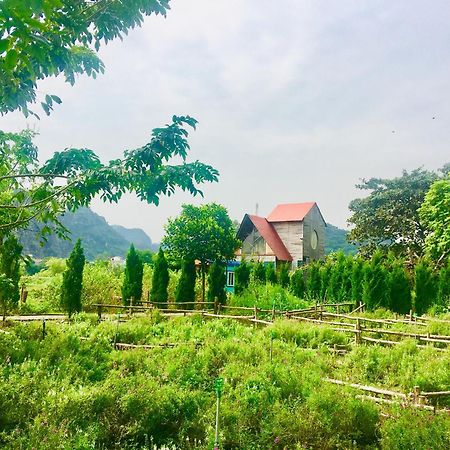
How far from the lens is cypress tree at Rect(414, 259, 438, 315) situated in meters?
18.8

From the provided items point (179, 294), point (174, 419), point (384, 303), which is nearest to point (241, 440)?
point (174, 419)

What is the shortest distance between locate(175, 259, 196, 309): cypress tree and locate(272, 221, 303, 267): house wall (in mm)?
13054

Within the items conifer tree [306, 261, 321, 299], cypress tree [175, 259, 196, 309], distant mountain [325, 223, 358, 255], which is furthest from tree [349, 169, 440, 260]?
distant mountain [325, 223, 358, 255]

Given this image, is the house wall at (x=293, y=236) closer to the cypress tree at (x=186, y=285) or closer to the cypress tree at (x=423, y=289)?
the cypress tree at (x=423, y=289)

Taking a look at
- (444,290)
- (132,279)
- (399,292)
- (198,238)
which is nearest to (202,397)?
(132,279)

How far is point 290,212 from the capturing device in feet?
105

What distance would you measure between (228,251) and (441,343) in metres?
12.5

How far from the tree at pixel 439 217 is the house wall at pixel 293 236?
375 inches

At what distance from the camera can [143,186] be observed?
14.4 feet

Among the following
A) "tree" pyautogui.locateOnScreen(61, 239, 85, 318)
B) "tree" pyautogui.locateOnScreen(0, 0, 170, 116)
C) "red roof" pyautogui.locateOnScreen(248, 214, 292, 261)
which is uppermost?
"red roof" pyautogui.locateOnScreen(248, 214, 292, 261)

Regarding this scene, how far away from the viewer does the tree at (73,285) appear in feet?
53.0

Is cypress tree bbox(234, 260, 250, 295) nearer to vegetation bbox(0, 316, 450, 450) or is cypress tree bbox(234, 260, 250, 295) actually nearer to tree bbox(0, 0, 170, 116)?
vegetation bbox(0, 316, 450, 450)

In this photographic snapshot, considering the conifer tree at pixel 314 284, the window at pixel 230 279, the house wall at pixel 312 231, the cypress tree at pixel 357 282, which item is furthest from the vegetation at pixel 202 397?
the house wall at pixel 312 231

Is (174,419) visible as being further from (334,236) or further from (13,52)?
(334,236)
